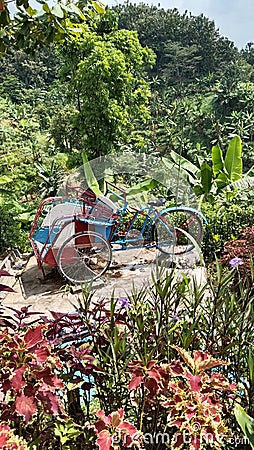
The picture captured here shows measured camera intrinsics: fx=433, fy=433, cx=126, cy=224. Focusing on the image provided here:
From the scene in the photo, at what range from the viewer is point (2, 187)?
5.75m

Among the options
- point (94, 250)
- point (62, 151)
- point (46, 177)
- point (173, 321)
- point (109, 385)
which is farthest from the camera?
point (62, 151)

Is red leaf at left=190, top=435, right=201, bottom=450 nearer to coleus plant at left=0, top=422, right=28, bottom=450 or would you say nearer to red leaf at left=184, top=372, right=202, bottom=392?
red leaf at left=184, top=372, right=202, bottom=392

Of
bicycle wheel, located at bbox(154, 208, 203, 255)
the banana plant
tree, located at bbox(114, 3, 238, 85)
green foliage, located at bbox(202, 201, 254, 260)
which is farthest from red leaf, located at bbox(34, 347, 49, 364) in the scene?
tree, located at bbox(114, 3, 238, 85)

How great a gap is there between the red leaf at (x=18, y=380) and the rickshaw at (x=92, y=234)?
2987 millimetres

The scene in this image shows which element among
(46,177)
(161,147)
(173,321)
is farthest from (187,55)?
(173,321)

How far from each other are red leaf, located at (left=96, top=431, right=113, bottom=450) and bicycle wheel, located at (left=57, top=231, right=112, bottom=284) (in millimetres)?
3124

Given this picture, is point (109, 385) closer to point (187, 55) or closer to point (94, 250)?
point (94, 250)

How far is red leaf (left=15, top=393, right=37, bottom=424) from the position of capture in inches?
33.4

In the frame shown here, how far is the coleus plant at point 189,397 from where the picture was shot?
0.90 meters

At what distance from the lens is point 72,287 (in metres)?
4.06

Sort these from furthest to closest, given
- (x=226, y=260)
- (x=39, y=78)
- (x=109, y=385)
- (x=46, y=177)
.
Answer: (x=39, y=78)
(x=46, y=177)
(x=226, y=260)
(x=109, y=385)

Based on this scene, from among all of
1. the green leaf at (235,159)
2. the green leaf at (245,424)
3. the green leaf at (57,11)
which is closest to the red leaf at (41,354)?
the green leaf at (245,424)

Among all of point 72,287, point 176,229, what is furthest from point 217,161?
point 72,287

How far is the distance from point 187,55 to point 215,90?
764 cm
